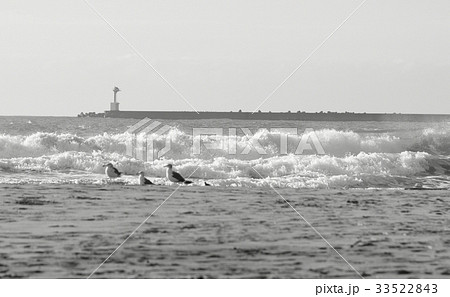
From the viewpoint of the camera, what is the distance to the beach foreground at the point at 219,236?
8703 mm

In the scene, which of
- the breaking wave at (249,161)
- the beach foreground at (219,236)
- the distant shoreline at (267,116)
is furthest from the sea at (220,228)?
the distant shoreline at (267,116)

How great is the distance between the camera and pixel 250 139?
119 ft

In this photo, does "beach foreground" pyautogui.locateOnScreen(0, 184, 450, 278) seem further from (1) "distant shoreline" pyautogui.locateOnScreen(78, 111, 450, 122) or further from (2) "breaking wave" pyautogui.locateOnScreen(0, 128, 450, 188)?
(1) "distant shoreline" pyautogui.locateOnScreen(78, 111, 450, 122)

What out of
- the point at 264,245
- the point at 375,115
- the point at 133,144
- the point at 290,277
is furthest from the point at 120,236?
the point at 375,115

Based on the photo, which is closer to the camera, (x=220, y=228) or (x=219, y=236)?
(x=219, y=236)

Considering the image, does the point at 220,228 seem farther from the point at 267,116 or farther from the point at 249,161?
the point at 267,116

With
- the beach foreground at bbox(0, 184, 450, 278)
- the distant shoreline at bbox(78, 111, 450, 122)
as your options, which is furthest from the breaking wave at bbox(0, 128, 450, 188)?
the distant shoreline at bbox(78, 111, 450, 122)

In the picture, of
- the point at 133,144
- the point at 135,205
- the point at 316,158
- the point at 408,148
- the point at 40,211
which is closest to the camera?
the point at 40,211

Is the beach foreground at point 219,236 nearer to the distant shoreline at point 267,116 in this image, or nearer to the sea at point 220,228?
the sea at point 220,228

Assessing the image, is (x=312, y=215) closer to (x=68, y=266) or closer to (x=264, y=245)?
(x=264, y=245)

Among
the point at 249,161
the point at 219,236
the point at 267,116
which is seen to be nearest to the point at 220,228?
the point at 219,236

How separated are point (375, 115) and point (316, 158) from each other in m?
89.9

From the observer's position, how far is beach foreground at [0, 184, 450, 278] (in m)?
8.70

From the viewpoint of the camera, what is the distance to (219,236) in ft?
35.2
